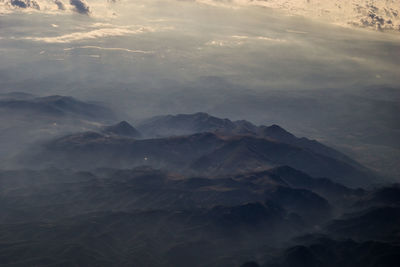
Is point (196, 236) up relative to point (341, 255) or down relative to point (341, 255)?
down

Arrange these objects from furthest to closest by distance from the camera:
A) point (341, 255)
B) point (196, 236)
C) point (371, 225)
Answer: point (371, 225) < point (196, 236) < point (341, 255)

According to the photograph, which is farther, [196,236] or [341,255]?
[196,236]

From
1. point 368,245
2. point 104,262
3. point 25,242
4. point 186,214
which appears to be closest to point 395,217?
point 368,245

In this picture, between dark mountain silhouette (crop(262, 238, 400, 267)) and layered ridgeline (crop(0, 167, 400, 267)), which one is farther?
layered ridgeline (crop(0, 167, 400, 267))

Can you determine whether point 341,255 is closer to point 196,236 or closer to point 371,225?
point 371,225

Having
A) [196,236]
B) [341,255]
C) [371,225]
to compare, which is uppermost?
[341,255]

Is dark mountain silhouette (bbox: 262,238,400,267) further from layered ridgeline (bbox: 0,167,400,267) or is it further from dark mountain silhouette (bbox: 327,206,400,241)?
dark mountain silhouette (bbox: 327,206,400,241)

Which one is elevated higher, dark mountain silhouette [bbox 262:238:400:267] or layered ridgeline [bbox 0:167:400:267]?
dark mountain silhouette [bbox 262:238:400:267]

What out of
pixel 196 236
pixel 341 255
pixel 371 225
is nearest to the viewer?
pixel 341 255

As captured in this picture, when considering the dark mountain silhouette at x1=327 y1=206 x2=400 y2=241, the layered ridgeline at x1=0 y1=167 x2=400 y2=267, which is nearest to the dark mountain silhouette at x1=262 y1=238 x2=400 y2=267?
the layered ridgeline at x1=0 y1=167 x2=400 y2=267

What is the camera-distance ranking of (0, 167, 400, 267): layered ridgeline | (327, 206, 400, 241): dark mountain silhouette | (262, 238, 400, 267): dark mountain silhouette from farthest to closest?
(327, 206, 400, 241): dark mountain silhouette
(0, 167, 400, 267): layered ridgeline
(262, 238, 400, 267): dark mountain silhouette

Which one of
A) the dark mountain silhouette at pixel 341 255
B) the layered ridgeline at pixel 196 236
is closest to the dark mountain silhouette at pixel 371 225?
the layered ridgeline at pixel 196 236

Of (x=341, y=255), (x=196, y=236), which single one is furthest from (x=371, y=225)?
(x=196, y=236)
